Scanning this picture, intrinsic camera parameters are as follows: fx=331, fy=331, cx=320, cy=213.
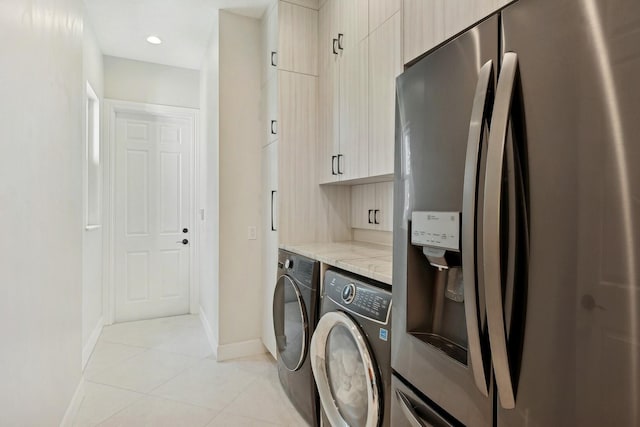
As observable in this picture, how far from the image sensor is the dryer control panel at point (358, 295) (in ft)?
4.10

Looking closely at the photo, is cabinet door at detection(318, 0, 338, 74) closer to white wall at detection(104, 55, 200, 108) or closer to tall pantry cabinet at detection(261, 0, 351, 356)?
tall pantry cabinet at detection(261, 0, 351, 356)

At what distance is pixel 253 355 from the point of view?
286cm

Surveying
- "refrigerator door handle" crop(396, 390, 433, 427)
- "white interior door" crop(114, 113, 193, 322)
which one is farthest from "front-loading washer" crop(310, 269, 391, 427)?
"white interior door" crop(114, 113, 193, 322)

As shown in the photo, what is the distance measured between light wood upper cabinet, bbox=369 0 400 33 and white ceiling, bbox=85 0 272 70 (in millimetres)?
1126

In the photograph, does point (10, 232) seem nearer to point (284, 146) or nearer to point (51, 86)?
point (51, 86)

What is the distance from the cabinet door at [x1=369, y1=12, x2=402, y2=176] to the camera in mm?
1783

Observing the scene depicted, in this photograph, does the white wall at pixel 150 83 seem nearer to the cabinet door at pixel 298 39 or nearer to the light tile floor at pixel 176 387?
the cabinet door at pixel 298 39

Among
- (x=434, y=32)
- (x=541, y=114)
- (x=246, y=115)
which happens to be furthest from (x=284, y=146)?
(x=541, y=114)

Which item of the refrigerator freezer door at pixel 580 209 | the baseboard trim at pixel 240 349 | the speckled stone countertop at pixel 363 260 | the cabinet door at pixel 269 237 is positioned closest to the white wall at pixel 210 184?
the baseboard trim at pixel 240 349

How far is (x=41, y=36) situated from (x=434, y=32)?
171 centimetres

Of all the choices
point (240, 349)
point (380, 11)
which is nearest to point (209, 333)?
point (240, 349)

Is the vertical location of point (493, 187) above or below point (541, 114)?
below

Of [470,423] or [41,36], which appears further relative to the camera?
[41,36]

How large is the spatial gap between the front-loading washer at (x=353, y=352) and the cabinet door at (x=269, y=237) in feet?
3.13
